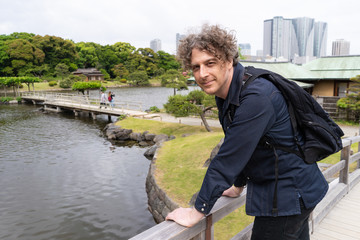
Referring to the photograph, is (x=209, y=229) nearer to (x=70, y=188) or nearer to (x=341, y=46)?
(x=70, y=188)

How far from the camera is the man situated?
4.37 feet

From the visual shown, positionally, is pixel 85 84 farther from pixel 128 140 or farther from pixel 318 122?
pixel 318 122

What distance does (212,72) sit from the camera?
4.93 feet

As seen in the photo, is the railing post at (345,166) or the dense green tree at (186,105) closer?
the railing post at (345,166)

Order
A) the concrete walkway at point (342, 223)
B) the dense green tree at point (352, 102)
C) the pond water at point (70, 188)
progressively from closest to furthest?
the concrete walkway at point (342, 223) → the pond water at point (70, 188) → the dense green tree at point (352, 102)

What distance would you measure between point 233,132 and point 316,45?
184 meters

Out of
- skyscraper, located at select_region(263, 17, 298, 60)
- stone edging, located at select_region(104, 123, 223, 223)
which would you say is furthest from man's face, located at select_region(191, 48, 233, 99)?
skyscraper, located at select_region(263, 17, 298, 60)

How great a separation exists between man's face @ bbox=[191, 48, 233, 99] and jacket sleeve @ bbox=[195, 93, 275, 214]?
0.21 m

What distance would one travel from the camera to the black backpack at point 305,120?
146cm

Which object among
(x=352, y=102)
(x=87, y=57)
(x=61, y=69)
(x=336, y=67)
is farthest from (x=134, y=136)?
(x=87, y=57)

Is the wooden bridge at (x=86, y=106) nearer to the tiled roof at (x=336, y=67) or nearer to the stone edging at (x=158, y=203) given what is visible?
the stone edging at (x=158, y=203)

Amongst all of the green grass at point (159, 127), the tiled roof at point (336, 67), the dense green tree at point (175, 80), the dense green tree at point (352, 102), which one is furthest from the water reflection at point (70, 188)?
the tiled roof at point (336, 67)

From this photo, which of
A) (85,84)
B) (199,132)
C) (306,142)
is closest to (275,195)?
(306,142)

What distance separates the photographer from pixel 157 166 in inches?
424
